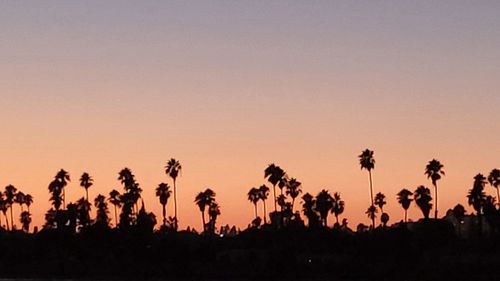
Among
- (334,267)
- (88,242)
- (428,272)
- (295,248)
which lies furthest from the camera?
(88,242)

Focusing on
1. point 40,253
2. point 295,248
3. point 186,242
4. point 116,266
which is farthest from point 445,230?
point 40,253

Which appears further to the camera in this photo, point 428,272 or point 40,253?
point 40,253

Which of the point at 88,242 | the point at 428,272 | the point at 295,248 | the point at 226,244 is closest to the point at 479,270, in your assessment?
the point at 428,272

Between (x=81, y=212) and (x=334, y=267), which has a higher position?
(x=81, y=212)

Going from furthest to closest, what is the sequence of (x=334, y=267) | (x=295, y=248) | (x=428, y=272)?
(x=295, y=248) → (x=334, y=267) → (x=428, y=272)

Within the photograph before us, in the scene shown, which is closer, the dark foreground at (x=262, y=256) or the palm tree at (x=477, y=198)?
the dark foreground at (x=262, y=256)

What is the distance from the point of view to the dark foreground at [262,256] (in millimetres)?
152750

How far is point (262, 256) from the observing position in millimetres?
168750

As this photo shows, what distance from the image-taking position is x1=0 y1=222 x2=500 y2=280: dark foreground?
501 feet

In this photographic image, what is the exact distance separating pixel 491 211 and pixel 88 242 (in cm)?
6811

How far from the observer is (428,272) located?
14850cm

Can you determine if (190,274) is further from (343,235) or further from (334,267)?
(343,235)

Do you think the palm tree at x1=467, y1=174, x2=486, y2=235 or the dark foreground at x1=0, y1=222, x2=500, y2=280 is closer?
the dark foreground at x1=0, y1=222, x2=500, y2=280

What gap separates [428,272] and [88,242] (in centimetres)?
6167
